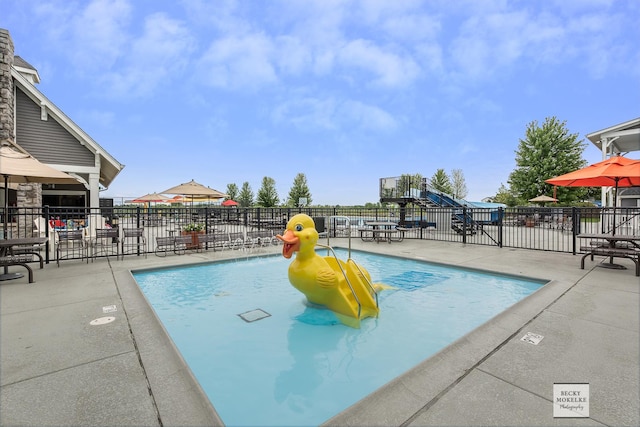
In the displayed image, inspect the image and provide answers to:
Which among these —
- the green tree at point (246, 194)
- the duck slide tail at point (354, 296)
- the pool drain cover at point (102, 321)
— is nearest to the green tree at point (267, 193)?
the green tree at point (246, 194)

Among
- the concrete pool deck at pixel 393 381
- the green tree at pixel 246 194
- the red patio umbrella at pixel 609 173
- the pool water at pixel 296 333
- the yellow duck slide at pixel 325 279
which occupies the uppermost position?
the green tree at pixel 246 194

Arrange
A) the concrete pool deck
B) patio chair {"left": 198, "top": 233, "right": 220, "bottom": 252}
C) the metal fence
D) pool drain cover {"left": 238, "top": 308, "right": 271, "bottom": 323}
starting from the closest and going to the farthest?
1. the concrete pool deck
2. pool drain cover {"left": 238, "top": 308, "right": 271, "bottom": 323}
3. the metal fence
4. patio chair {"left": 198, "top": 233, "right": 220, "bottom": 252}

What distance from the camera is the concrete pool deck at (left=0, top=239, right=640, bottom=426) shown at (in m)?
2.04

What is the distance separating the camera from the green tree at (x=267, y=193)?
42.8 meters

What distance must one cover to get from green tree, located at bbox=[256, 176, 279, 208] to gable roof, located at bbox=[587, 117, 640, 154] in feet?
115

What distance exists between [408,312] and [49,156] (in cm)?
1548

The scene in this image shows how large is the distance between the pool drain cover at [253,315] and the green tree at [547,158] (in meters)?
32.9

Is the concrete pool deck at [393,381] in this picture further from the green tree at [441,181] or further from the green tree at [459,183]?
the green tree at [459,183]

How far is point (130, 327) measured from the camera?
3.59 metres

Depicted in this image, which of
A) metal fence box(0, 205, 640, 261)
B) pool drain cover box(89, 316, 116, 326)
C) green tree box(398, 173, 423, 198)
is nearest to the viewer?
pool drain cover box(89, 316, 116, 326)

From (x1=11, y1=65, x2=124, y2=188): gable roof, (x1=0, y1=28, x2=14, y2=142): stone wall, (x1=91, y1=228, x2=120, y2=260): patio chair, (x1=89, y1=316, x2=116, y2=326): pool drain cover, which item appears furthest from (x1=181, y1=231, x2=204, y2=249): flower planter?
(x1=0, y1=28, x2=14, y2=142): stone wall

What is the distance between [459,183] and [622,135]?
1225 inches

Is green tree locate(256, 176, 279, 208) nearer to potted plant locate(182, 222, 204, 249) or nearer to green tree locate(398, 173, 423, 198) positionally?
green tree locate(398, 173, 423, 198)

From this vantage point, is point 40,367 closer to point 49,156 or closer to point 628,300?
point 628,300
